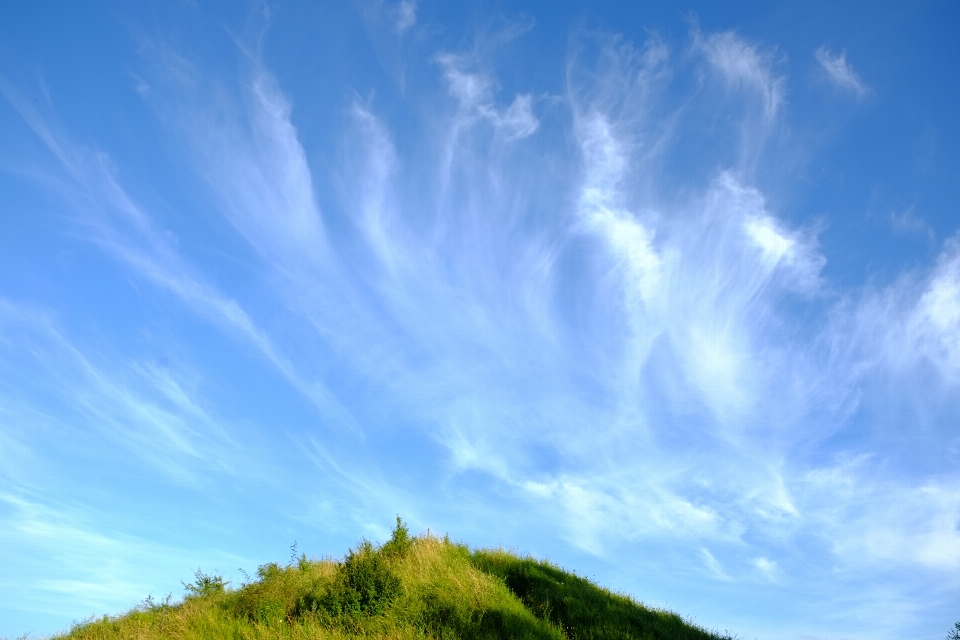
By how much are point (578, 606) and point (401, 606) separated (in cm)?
615

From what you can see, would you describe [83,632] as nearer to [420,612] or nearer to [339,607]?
[339,607]

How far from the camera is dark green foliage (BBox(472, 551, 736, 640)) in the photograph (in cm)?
1856

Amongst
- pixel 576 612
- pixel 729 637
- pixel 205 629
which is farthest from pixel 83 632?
pixel 729 637

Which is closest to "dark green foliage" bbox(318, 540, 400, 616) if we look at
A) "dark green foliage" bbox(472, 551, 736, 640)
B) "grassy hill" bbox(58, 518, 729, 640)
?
"grassy hill" bbox(58, 518, 729, 640)

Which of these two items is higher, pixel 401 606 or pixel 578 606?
pixel 578 606

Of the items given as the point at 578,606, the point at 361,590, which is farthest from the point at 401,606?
the point at 578,606

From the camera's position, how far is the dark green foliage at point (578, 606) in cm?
1856

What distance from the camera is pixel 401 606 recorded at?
17.2m

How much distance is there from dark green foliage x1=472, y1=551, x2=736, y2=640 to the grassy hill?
5 cm

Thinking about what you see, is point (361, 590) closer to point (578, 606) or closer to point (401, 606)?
point (401, 606)

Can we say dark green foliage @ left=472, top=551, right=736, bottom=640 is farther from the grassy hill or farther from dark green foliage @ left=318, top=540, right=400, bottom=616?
dark green foliage @ left=318, top=540, right=400, bottom=616

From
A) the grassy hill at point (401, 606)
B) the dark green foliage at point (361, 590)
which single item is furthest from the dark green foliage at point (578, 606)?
the dark green foliage at point (361, 590)

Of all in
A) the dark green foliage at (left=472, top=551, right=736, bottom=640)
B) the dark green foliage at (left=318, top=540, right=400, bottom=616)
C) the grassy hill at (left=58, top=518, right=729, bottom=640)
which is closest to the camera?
the grassy hill at (left=58, top=518, right=729, bottom=640)

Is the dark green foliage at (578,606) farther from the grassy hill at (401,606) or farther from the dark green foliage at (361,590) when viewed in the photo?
the dark green foliage at (361,590)
